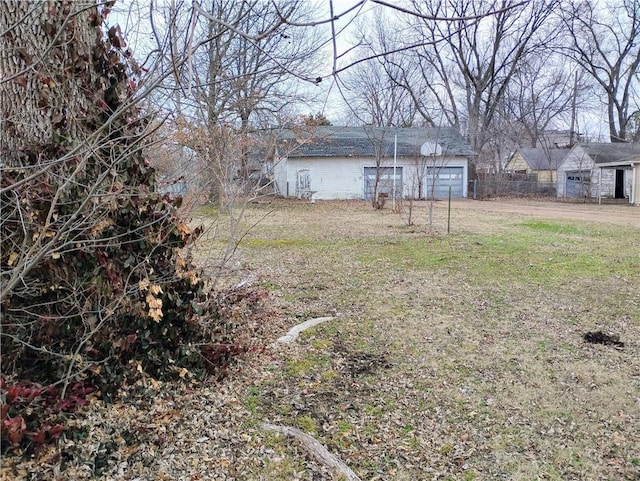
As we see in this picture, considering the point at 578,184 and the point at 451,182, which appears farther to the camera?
the point at 578,184

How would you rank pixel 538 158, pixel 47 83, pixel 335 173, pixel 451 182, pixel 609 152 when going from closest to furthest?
1. pixel 47 83
2. pixel 335 173
3. pixel 609 152
4. pixel 451 182
5. pixel 538 158

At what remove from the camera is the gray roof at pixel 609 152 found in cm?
2356

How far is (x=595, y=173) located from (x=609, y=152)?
1760 mm

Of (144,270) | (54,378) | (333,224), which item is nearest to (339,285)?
(144,270)

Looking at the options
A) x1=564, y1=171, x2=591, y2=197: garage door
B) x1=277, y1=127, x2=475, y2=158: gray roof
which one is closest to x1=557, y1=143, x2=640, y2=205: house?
x1=564, y1=171, x2=591, y2=197: garage door

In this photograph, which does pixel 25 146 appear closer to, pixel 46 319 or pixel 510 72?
pixel 46 319

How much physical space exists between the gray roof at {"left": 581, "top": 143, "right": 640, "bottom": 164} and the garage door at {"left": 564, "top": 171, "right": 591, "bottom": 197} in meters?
0.94

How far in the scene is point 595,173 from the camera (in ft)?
77.6

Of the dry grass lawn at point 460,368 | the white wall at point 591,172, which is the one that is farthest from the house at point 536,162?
the dry grass lawn at point 460,368

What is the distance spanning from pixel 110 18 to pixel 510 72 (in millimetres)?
29393

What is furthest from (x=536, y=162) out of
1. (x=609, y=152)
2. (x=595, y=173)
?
(x=595, y=173)

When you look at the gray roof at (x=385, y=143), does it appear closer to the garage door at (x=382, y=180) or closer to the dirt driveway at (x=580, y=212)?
the garage door at (x=382, y=180)

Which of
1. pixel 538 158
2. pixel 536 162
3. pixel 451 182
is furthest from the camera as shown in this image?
pixel 538 158

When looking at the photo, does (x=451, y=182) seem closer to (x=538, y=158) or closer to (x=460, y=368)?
(x=538, y=158)
